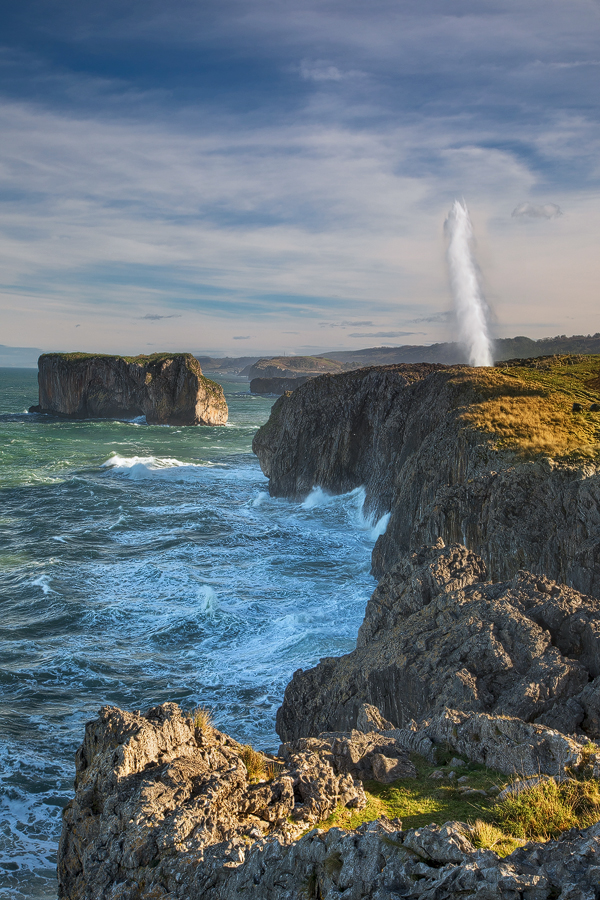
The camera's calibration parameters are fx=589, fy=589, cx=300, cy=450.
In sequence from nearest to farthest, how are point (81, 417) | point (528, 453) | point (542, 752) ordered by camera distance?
point (542, 752), point (528, 453), point (81, 417)

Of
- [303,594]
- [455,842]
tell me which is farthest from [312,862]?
[303,594]

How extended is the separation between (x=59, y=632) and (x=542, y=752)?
18.9 m

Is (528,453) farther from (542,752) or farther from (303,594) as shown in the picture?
(542,752)

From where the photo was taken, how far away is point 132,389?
101m

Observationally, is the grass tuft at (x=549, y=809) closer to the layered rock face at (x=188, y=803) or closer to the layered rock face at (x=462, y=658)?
the layered rock face at (x=188, y=803)

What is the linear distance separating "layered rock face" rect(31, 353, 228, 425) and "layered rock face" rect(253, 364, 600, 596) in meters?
→ 53.6

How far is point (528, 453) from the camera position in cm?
2106

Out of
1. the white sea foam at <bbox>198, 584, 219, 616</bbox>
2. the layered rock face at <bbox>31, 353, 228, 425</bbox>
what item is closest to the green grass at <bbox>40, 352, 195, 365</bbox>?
the layered rock face at <bbox>31, 353, 228, 425</bbox>

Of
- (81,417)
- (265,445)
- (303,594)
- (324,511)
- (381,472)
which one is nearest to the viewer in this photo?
(303,594)

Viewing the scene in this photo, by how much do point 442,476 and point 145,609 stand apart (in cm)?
1329

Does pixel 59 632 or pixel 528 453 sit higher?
pixel 528 453

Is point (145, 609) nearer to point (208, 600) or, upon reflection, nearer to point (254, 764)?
point (208, 600)

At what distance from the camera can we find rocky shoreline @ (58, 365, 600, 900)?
17.2 ft

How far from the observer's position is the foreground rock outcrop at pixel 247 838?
15.7ft
